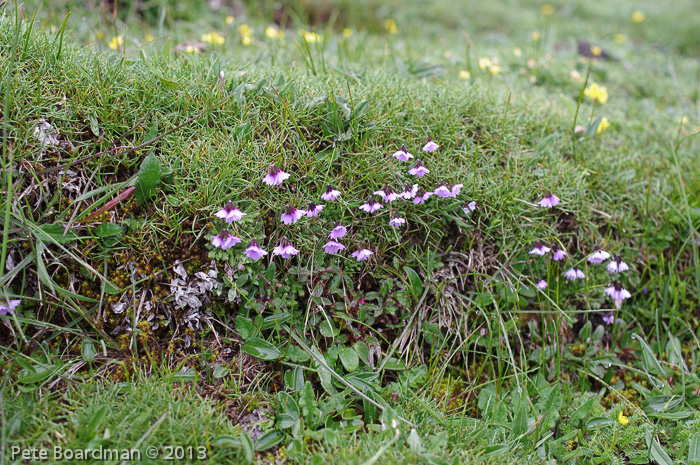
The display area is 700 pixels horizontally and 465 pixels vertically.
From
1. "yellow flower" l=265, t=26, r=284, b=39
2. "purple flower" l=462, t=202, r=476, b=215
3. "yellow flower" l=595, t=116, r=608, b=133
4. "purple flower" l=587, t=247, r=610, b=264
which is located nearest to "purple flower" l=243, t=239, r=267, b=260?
"purple flower" l=462, t=202, r=476, b=215

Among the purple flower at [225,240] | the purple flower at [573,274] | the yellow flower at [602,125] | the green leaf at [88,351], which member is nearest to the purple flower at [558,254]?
the purple flower at [573,274]

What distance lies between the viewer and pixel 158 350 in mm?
1909

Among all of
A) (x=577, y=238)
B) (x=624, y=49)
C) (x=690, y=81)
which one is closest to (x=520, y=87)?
(x=577, y=238)

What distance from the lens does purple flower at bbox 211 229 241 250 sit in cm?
183

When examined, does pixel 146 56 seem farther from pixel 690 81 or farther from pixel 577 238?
pixel 690 81

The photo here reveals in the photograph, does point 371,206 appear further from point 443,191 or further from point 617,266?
point 617,266

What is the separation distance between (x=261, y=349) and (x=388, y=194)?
85cm

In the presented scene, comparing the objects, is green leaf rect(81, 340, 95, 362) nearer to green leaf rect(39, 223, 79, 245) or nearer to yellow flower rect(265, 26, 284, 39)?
green leaf rect(39, 223, 79, 245)

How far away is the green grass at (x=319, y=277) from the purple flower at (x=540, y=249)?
10 centimetres

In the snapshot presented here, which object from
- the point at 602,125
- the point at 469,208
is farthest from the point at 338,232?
the point at 602,125

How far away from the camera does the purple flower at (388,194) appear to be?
2062 mm

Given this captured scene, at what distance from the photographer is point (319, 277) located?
2098 millimetres

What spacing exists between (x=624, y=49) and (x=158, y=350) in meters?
5.99

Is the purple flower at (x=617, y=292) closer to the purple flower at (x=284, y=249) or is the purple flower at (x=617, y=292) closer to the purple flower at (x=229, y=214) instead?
the purple flower at (x=284, y=249)
